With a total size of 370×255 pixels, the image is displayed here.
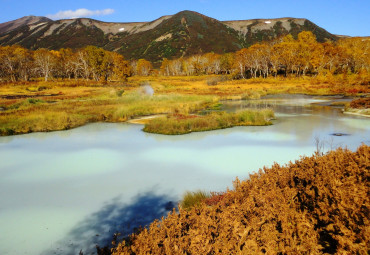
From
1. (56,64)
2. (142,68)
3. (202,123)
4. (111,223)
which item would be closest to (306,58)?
(202,123)

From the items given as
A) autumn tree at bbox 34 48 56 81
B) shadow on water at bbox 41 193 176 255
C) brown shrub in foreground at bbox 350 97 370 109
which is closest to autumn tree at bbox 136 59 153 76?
autumn tree at bbox 34 48 56 81

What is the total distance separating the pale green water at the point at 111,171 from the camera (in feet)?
19.7

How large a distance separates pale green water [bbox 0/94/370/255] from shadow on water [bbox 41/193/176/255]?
0.02 metres

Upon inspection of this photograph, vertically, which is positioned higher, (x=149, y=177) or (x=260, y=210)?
(x=260, y=210)

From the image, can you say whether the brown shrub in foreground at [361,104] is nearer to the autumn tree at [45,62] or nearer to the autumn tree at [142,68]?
the autumn tree at [45,62]

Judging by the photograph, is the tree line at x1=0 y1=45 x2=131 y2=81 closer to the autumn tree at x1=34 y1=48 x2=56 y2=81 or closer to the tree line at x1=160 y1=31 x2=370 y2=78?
the autumn tree at x1=34 y1=48 x2=56 y2=81

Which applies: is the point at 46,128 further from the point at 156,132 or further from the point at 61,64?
the point at 61,64

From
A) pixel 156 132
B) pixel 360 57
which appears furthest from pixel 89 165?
pixel 360 57

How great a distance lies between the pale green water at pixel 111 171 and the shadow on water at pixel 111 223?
0.08 ft

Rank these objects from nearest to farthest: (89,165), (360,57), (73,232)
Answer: (73,232), (89,165), (360,57)

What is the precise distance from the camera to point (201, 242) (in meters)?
2.95

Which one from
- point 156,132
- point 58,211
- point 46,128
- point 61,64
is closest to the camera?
point 58,211

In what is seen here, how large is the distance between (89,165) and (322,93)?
4354 cm

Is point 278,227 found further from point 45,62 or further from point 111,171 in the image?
point 45,62
